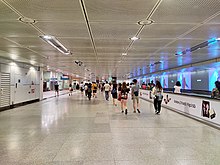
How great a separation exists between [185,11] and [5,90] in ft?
35.5

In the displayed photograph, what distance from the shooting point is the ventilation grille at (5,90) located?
10.8 m

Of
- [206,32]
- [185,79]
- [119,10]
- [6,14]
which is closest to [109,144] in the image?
[119,10]

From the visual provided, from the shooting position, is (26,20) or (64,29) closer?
(26,20)

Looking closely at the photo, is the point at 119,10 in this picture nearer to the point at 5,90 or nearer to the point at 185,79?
the point at 5,90

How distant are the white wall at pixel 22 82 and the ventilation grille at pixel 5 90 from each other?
337 mm

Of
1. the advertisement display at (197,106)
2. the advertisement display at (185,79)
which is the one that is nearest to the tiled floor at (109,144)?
the advertisement display at (197,106)

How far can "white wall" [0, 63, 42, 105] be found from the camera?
11990mm

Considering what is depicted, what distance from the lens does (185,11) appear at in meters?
4.02

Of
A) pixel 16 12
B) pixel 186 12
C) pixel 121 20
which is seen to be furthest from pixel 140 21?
pixel 16 12

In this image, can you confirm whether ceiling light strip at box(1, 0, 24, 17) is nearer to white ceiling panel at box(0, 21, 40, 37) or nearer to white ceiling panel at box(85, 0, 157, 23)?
white ceiling panel at box(0, 21, 40, 37)

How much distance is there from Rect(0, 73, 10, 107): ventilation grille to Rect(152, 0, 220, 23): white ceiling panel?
9.80m

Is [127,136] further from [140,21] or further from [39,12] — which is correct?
[39,12]

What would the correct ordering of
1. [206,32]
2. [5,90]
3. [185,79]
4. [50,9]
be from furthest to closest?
[185,79] < [5,90] < [206,32] < [50,9]

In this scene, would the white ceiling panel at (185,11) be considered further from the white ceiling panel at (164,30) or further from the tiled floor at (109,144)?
the tiled floor at (109,144)
